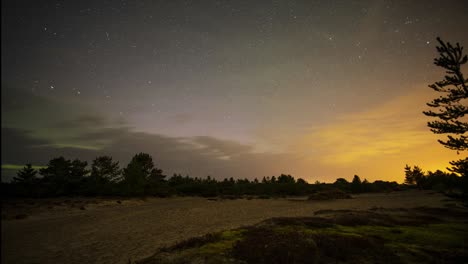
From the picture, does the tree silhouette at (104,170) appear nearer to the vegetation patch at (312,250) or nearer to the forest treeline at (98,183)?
the forest treeline at (98,183)

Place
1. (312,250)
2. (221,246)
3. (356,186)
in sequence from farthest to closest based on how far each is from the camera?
1. (356,186)
2. (221,246)
3. (312,250)

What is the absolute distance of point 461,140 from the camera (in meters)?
12.4

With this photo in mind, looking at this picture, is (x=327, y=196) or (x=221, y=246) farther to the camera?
(x=327, y=196)

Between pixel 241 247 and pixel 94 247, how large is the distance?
358 inches

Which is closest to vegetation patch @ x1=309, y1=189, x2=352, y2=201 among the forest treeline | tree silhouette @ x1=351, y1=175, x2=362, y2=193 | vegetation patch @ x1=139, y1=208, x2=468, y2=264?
the forest treeline

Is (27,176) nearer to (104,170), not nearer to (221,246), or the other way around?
(104,170)

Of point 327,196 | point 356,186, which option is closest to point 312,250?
point 327,196

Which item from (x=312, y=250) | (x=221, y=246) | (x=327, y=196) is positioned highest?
(x=312, y=250)

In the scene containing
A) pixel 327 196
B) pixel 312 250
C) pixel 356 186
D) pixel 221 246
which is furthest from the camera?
pixel 356 186

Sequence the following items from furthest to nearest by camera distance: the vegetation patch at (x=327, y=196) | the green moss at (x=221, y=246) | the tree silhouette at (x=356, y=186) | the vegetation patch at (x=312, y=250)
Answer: the tree silhouette at (x=356, y=186), the vegetation patch at (x=327, y=196), the green moss at (x=221, y=246), the vegetation patch at (x=312, y=250)

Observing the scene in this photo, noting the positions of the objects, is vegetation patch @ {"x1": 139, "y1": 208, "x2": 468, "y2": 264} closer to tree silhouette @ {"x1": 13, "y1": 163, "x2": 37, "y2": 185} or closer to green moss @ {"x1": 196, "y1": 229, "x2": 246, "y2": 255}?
green moss @ {"x1": 196, "y1": 229, "x2": 246, "y2": 255}

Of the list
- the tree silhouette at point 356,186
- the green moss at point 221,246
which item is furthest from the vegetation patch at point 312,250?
the tree silhouette at point 356,186

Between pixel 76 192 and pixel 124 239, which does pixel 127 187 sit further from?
pixel 124 239

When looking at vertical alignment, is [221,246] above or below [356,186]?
below
